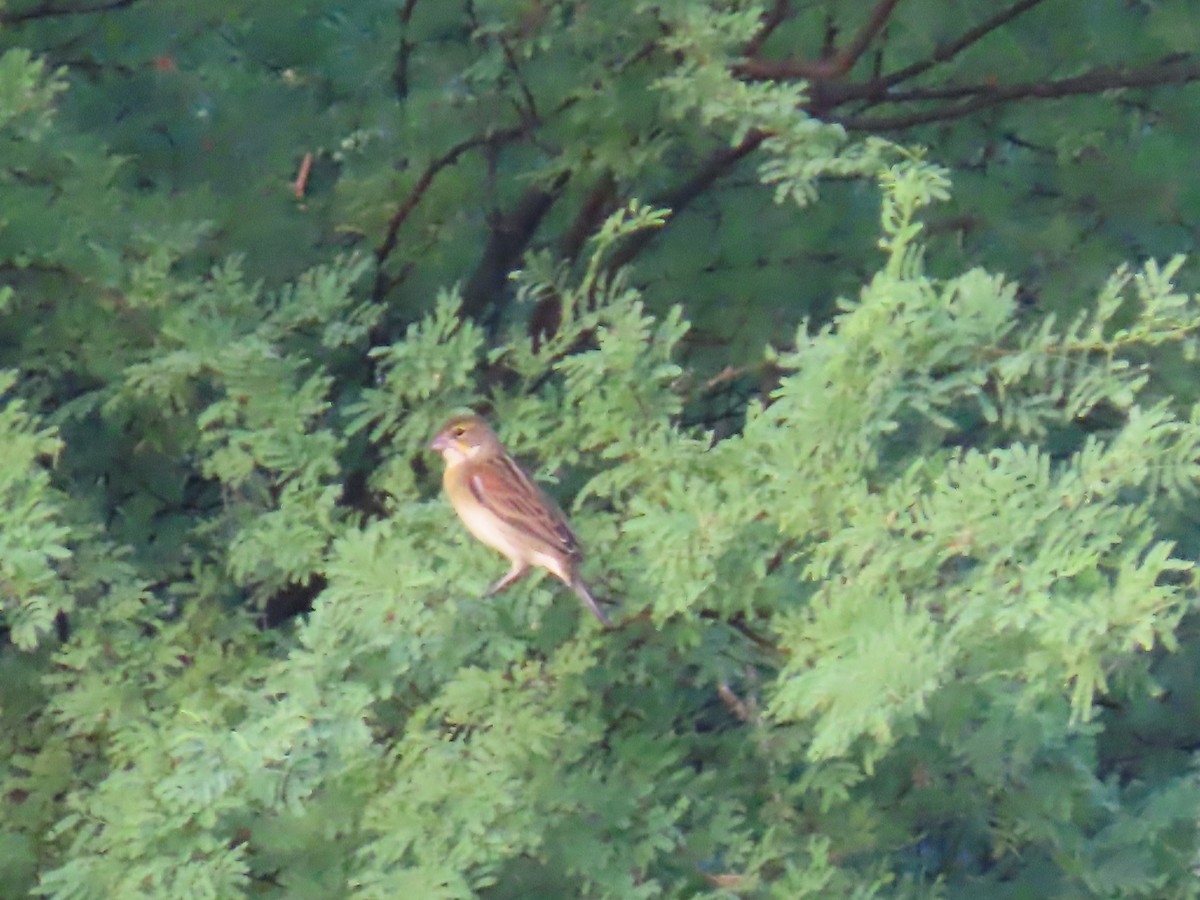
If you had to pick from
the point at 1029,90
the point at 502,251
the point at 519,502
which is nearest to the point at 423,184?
the point at 502,251

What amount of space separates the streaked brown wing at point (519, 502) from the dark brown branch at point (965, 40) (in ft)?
4.80

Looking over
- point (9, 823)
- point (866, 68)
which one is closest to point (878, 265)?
point (866, 68)

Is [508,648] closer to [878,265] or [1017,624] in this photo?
[1017,624]

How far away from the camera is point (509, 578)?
382 cm

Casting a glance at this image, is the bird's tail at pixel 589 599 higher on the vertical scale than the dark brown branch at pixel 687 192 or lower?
lower

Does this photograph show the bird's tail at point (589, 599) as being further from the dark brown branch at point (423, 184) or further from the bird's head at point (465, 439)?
the dark brown branch at point (423, 184)

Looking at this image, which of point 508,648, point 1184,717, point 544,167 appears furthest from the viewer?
point 1184,717

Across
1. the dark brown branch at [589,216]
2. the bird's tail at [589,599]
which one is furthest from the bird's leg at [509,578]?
the dark brown branch at [589,216]

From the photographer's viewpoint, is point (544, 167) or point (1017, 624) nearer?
point (1017, 624)

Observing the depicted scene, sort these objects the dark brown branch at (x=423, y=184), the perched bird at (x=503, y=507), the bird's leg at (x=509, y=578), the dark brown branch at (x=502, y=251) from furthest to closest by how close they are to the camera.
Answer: the dark brown branch at (x=502, y=251)
the dark brown branch at (x=423, y=184)
the perched bird at (x=503, y=507)
the bird's leg at (x=509, y=578)

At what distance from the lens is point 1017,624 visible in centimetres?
294

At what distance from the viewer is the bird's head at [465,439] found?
4285 millimetres

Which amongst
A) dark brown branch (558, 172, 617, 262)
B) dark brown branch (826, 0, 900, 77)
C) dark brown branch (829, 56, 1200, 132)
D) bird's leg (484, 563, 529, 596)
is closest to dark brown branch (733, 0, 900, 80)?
dark brown branch (826, 0, 900, 77)

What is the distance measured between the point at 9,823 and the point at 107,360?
1112 millimetres
